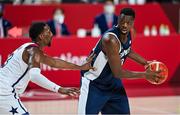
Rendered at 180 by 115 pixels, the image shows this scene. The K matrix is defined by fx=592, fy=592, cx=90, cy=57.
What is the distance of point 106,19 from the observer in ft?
50.1

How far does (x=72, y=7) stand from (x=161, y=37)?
349cm

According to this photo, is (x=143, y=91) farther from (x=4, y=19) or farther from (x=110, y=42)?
(x=110, y=42)

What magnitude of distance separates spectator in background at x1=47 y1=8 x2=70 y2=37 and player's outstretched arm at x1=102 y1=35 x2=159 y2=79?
24.8 feet

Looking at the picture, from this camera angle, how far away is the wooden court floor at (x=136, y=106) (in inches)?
420

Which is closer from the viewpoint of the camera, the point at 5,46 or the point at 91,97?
the point at 91,97

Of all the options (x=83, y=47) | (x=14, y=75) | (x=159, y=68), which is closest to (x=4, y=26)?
(x=83, y=47)

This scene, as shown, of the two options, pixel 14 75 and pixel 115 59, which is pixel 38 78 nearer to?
pixel 14 75

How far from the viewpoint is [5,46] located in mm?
12656

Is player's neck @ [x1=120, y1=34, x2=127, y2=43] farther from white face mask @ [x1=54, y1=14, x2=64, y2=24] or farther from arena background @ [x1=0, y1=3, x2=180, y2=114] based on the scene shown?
white face mask @ [x1=54, y1=14, x2=64, y2=24]

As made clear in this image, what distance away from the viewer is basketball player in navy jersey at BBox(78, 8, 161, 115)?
23.6 ft

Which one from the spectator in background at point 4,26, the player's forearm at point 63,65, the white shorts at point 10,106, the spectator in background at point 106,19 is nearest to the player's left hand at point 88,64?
the player's forearm at point 63,65

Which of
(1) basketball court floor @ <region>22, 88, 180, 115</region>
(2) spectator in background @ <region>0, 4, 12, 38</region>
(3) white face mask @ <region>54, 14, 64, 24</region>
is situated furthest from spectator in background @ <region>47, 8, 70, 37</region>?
(1) basketball court floor @ <region>22, 88, 180, 115</region>

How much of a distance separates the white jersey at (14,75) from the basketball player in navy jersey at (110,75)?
38.0 inches

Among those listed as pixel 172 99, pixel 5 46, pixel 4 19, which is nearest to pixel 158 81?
pixel 172 99
